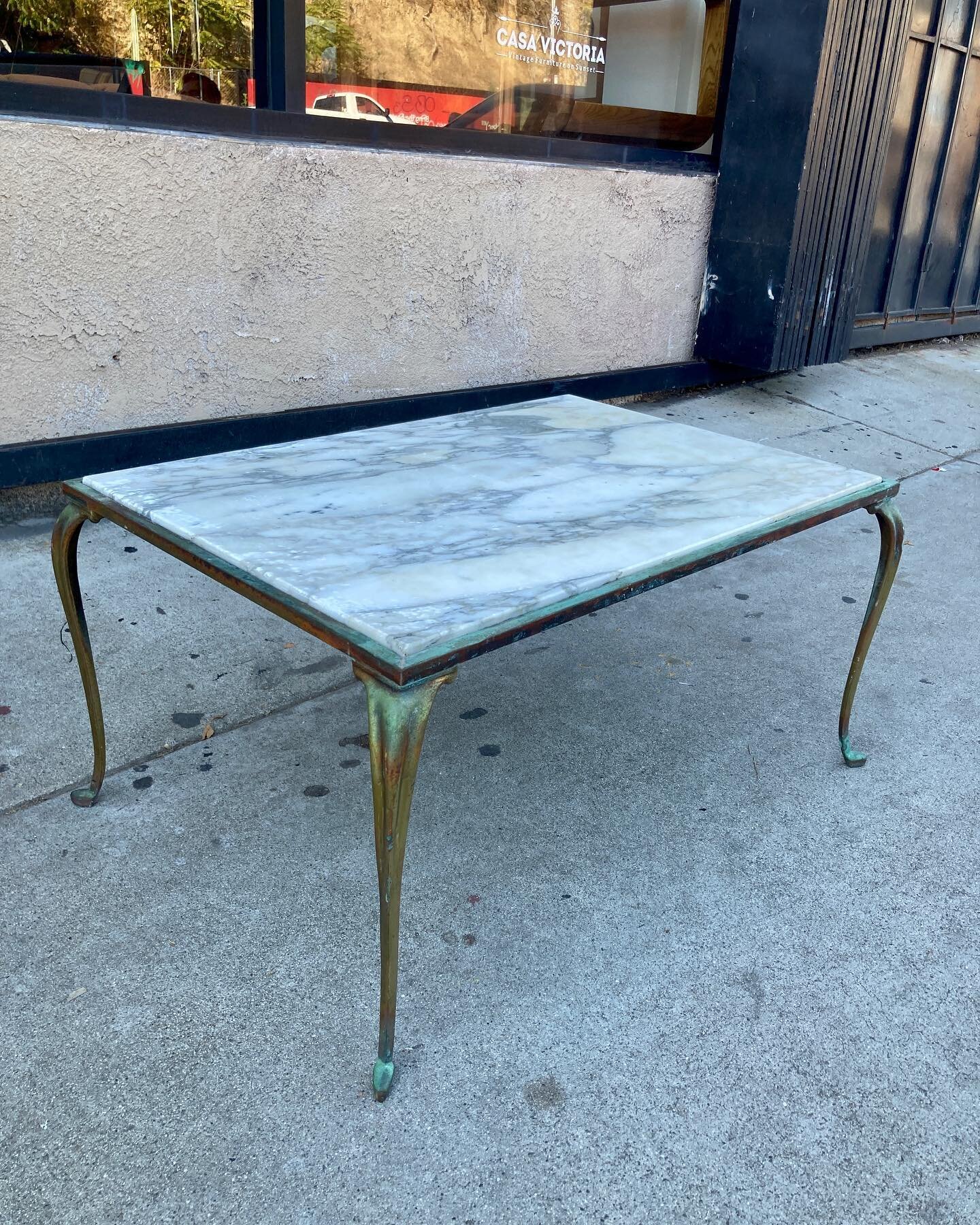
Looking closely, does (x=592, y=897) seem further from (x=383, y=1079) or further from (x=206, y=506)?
Result: (x=206, y=506)

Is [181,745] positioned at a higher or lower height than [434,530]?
lower

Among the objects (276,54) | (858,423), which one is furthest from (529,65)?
(858,423)

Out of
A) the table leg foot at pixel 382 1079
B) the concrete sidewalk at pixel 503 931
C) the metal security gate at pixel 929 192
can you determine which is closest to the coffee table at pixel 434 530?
the table leg foot at pixel 382 1079

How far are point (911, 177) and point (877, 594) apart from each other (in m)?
4.80

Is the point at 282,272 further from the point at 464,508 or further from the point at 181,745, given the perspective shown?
the point at 464,508

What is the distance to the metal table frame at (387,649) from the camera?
1.23m

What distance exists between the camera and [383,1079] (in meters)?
1.42

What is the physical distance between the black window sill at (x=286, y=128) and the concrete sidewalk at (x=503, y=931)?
1404mm

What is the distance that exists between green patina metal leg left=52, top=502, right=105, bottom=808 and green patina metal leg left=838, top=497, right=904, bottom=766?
5.00ft

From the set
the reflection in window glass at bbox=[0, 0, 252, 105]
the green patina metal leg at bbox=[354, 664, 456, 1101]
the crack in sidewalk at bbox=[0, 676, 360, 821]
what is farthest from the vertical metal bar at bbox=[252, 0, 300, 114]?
the green patina metal leg at bbox=[354, 664, 456, 1101]

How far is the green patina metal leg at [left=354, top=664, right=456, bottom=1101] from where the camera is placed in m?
1.23

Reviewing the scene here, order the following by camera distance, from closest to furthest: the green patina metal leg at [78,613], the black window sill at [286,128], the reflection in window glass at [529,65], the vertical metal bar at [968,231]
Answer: the green patina metal leg at [78,613], the black window sill at [286,128], the reflection in window glass at [529,65], the vertical metal bar at [968,231]

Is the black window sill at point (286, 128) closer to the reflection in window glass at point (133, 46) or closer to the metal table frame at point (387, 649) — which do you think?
the reflection in window glass at point (133, 46)

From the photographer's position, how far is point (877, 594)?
2.18m
